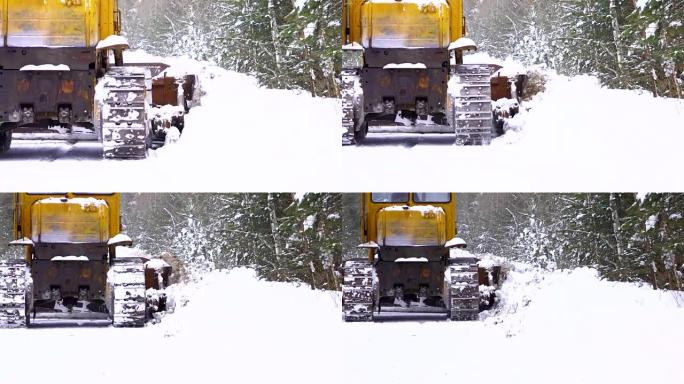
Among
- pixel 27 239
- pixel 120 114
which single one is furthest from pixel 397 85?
pixel 27 239

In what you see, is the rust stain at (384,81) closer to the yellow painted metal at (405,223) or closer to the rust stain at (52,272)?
the yellow painted metal at (405,223)

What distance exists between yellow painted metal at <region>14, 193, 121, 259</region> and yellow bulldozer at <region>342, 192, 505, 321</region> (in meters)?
1.72

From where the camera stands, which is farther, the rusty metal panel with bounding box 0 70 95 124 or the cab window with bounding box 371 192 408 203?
the cab window with bounding box 371 192 408 203

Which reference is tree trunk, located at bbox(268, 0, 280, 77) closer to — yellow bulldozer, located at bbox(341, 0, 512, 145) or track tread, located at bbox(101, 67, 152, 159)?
yellow bulldozer, located at bbox(341, 0, 512, 145)

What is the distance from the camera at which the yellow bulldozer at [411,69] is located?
10.1 m

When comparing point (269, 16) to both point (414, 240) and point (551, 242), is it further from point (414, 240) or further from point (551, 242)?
point (551, 242)

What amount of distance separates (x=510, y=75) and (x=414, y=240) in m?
1.59

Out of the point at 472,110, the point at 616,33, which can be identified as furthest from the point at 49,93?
the point at 616,33

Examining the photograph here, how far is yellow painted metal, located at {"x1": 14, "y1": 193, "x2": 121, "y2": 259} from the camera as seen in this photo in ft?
32.9

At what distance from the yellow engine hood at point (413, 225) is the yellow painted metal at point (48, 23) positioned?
241 cm

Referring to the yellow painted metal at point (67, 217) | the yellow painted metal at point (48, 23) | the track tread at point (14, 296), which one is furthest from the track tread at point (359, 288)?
the yellow painted metal at point (48, 23)

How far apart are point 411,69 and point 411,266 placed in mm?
1442

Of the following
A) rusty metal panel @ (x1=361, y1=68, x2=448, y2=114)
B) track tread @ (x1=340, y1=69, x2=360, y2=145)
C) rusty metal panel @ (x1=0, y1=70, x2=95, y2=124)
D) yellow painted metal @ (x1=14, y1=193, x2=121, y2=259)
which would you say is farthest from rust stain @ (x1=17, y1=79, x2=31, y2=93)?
rusty metal panel @ (x1=361, y1=68, x2=448, y2=114)

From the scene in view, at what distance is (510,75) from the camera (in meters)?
11.2
